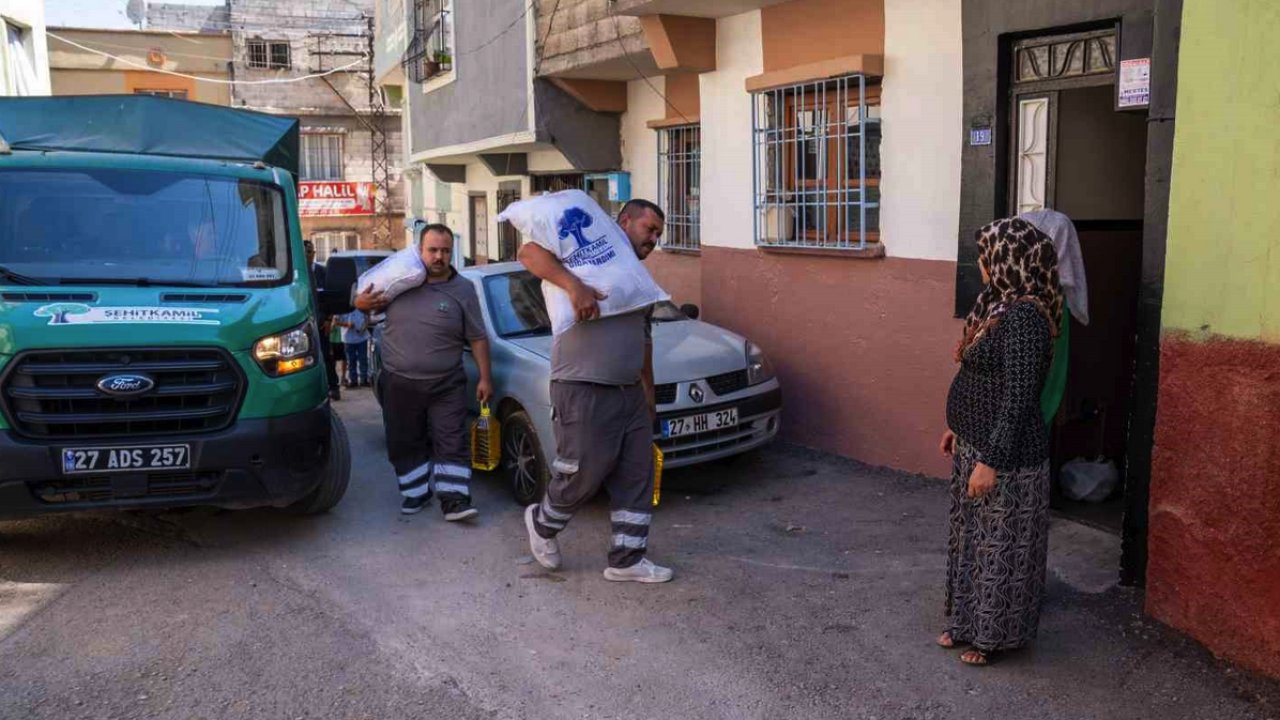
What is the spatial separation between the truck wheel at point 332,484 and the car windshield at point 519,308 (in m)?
1.33

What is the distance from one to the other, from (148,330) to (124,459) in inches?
25.1

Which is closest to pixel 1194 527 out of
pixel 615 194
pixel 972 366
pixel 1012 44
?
pixel 972 366

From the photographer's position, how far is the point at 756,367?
7.43 m

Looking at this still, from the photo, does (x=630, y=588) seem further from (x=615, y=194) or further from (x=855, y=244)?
(x=615, y=194)

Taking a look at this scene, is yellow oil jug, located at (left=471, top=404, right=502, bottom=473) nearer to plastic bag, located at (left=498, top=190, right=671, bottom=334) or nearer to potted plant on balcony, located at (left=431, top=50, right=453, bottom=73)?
plastic bag, located at (left=498, top=190, right=671, bottom=334)

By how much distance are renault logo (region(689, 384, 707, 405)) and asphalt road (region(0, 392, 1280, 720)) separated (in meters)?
0.71

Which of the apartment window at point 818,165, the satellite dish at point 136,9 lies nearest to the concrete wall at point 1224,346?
the apartment window at point 818,165

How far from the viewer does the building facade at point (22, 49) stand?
1573 cm

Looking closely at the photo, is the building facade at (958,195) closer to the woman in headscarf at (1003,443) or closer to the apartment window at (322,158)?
the woman in headscarf at (1003,443)

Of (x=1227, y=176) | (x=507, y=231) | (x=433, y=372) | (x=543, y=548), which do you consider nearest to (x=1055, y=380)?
(x=1227, y=176)

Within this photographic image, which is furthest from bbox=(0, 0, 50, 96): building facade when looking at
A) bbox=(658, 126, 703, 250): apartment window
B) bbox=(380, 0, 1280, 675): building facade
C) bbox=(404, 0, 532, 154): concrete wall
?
bbox=(658, 126, 703, 250): apartment window

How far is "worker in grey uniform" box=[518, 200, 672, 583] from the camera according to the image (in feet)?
16.8

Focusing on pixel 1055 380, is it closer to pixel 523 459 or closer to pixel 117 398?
pixel 523 459

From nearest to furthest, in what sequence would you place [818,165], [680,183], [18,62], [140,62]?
[818,165], [680,183], [18,62], [140,62]
